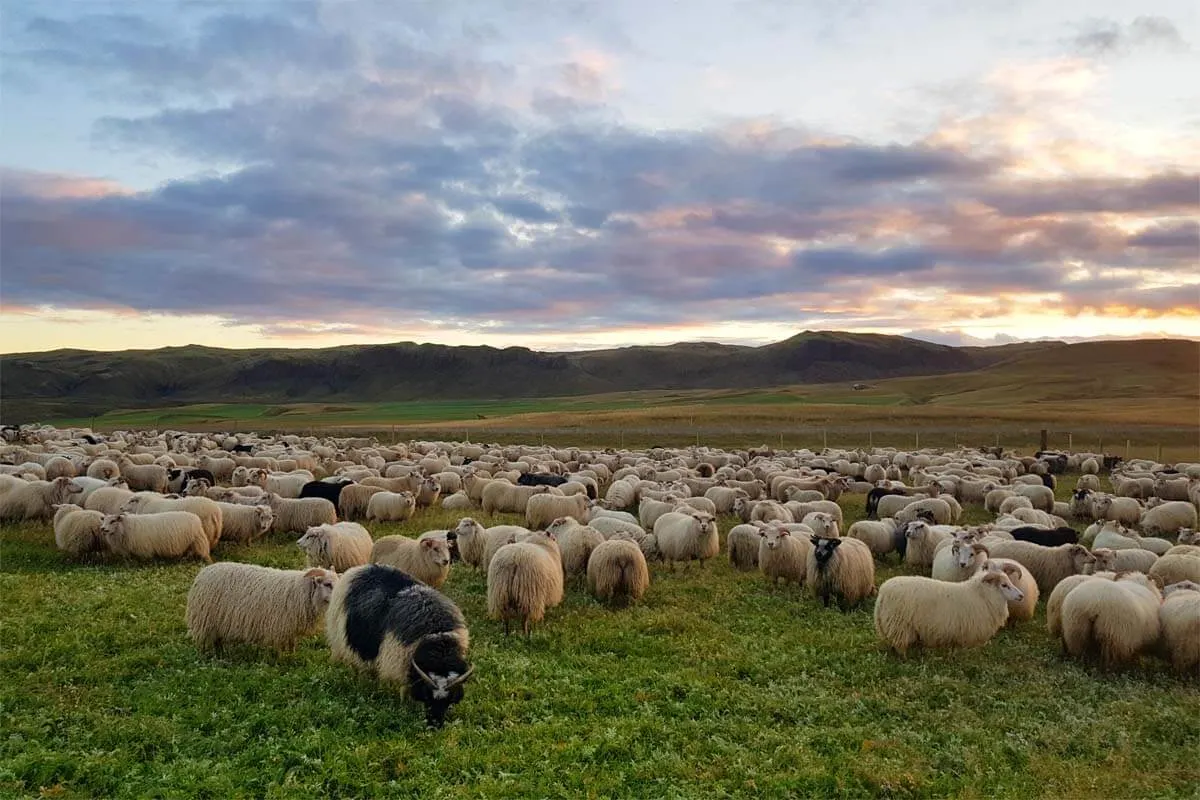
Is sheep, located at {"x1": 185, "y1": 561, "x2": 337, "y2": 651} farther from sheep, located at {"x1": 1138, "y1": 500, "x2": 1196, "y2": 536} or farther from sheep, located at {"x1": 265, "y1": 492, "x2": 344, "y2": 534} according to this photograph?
sheep, located at {"x1": 1138, "y1": 500, "x2": 1196, "y2": 536}

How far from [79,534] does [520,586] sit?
1013cm

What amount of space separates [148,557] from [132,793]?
31.6 ft

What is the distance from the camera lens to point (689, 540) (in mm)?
16703

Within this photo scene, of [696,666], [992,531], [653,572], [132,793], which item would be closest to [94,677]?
[132,793]

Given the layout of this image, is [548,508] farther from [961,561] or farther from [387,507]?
[961,561]

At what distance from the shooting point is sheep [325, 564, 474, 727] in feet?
28.7

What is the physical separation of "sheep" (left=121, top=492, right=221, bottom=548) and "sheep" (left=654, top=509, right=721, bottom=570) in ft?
33.1

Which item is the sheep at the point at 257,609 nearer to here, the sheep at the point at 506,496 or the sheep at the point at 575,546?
the sheep at the point at 575,546

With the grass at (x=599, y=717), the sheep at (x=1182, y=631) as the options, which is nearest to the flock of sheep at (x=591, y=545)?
the sheep at (x=1182, y=631)

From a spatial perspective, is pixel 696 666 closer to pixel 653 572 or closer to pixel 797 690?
pixel 797 690

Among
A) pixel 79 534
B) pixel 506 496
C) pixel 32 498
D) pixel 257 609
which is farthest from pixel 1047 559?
pixel 32 498

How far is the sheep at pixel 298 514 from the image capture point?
19250 mm

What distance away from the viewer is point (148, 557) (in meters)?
15.3

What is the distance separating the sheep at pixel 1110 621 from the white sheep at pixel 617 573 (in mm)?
6944
